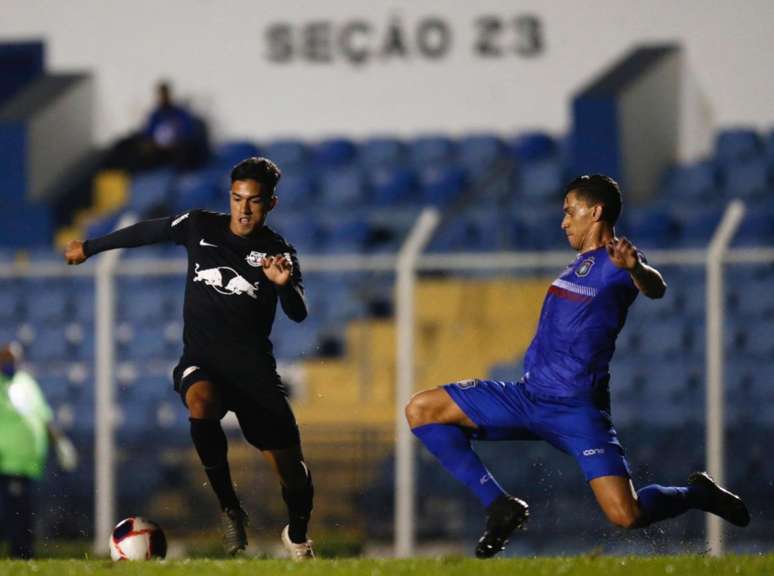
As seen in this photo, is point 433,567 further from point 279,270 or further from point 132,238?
point 132,238

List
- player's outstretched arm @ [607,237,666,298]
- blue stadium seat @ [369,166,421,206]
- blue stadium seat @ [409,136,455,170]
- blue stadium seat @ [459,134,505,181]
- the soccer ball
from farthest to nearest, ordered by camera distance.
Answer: blue stadium seat @ [409,136,455,170], blue stadium seat @ [459,134,505,181], blue stadium seat @ [369,166,421,206], the soccer ball, player's outstretched arm @ [607,237,666,298]

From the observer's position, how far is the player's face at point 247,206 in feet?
29.6

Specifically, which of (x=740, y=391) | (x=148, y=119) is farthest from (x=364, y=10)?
(x=740, y=391)

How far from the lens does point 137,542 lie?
9391 millimetres

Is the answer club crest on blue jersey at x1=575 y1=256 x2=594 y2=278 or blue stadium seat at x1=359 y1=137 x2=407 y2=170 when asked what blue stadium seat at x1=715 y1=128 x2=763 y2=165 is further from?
club crest on blue jersey at x1=575 y1=256 x2=594 y2=278

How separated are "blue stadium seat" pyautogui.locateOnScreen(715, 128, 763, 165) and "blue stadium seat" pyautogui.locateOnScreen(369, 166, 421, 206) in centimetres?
293

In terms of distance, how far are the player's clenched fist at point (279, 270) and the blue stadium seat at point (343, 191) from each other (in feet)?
33.7

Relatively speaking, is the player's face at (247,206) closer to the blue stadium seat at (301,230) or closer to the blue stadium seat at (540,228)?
the blue stadium seat at (540,228)

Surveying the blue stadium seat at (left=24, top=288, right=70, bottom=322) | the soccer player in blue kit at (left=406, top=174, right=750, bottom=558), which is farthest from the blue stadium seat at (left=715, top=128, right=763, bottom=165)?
the soccer player in blue kit at (left=406, top=174, right=750, bottom=558)

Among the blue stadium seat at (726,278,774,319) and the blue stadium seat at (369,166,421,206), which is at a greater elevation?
the blue stadium seat at (369,166,421,206)

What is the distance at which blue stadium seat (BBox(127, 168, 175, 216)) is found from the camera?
1950cm

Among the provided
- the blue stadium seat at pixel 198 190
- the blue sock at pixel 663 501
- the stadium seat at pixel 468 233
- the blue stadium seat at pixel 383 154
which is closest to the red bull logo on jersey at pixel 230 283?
the blue sock at pixel 663 501

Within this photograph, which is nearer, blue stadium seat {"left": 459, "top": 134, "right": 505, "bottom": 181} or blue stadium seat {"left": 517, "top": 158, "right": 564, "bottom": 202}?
blue stadium seat {"left": 517, "top": 158, "right": 564, "bottom": 202}

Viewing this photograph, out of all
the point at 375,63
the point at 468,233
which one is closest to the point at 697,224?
the point at 468,233
